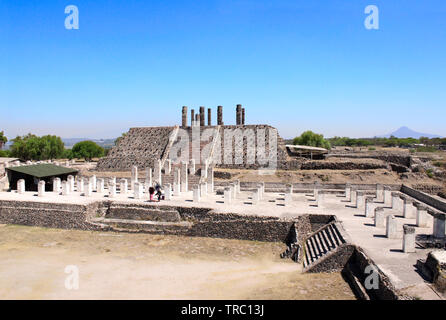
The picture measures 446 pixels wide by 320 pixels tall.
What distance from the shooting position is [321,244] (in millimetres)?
13047

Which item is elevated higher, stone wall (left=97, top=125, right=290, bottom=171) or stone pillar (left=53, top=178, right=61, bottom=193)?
stone wall (left=97, top=125, right=290, bottom=171)

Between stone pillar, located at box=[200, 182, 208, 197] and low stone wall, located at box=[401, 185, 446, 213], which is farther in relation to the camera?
stone pillar, located at box=[200, 182, 208, 197]

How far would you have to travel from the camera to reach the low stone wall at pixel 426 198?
16653mm

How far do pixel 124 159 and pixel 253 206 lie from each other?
18066mm

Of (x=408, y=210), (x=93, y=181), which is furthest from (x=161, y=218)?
(x=408, y=210)

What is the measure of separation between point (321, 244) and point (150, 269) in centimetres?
633

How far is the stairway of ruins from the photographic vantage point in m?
11.7

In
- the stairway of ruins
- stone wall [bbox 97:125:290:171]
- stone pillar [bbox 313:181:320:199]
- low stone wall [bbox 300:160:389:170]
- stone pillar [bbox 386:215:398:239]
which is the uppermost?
stone wall [bbox 97:125:290:171]

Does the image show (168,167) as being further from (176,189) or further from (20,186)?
(20,186)

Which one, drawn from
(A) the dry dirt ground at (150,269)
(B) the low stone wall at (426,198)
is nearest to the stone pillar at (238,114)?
(B) the low stone wall at (426,198)

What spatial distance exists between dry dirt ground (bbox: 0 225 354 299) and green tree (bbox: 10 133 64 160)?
3737 cm

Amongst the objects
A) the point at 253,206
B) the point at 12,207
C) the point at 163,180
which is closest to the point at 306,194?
the point at 253,206

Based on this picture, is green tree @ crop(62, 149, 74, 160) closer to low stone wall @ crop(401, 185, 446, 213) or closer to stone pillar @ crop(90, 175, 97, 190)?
stone pillar @ crop(90, 175, 97, 190)

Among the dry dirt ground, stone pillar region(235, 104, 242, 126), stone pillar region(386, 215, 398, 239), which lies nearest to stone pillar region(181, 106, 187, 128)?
stone pillar region(235, 104, 242, 126)
